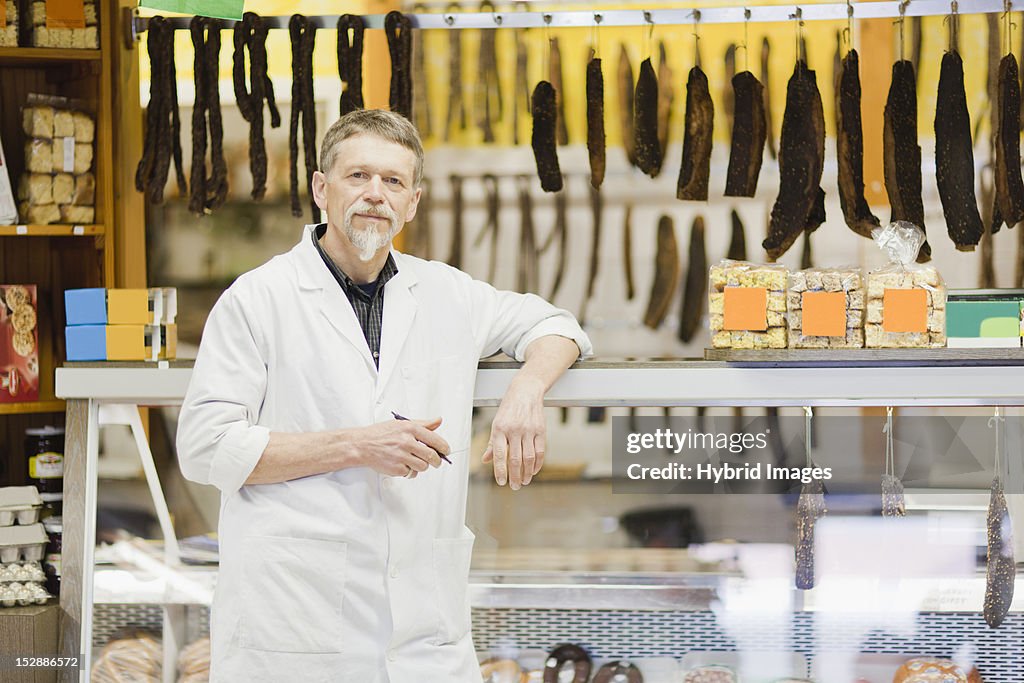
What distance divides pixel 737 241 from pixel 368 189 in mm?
2867

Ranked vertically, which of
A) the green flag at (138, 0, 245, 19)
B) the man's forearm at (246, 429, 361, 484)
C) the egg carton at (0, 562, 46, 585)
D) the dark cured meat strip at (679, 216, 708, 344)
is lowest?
the egg carton at (0, 562, 46, 585)

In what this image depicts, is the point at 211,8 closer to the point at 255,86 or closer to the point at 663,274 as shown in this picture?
the point at 255,86

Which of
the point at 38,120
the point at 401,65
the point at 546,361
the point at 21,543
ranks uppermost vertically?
the point at 401,65

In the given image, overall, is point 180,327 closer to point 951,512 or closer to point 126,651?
point 126,651

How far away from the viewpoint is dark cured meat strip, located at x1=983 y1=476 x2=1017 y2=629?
99.0 inches

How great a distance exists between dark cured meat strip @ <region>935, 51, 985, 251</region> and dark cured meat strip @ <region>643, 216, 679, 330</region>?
4.30ft

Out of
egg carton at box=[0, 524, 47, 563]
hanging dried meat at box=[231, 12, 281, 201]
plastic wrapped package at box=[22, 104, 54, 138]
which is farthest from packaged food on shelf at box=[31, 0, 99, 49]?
egg carton at box=[0, 524, 47, 563]

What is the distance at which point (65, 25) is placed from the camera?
3.63m

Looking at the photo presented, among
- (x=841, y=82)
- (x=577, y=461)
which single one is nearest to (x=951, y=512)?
(x=577, y=461)

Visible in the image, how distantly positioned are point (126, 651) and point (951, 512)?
1.93 m

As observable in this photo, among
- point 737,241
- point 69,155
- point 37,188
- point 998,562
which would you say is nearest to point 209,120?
point 69,155

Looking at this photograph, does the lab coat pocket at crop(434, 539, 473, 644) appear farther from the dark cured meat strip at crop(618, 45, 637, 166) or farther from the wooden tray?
the dark cured meat strip at crop(618, 45, 637, 166)

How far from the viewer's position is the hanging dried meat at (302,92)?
153 inches

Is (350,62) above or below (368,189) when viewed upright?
above
